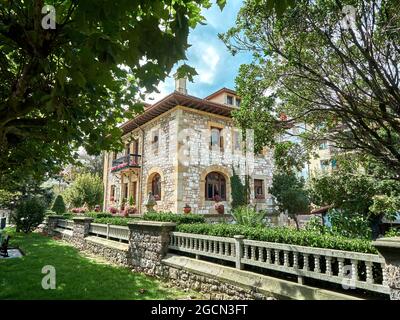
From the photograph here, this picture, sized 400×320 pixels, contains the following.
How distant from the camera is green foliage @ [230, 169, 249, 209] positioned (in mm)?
18594

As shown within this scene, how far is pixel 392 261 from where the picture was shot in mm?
3523

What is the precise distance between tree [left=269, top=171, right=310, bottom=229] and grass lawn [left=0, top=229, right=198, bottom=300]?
14.2m

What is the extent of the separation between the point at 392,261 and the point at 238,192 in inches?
603

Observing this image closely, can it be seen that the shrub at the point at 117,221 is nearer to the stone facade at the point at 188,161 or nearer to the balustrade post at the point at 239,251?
the stone facade at the point at 188,161

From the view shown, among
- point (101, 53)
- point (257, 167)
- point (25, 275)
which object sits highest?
point (257, 167)

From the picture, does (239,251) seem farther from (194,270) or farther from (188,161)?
(188,161)

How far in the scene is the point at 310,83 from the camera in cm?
796

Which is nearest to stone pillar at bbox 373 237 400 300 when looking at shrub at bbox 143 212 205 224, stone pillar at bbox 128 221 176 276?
stone pillar at bbox 128 221 176 276

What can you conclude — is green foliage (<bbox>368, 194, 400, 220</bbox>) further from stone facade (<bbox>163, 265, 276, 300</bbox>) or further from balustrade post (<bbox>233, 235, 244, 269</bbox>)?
stone facade (<bbox>163, 265, 276, 300</bbox>)

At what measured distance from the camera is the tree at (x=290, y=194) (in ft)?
66.1

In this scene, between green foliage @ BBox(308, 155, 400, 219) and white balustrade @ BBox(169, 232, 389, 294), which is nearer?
white balustrade @ BBox(169, 232, 389, 294)
